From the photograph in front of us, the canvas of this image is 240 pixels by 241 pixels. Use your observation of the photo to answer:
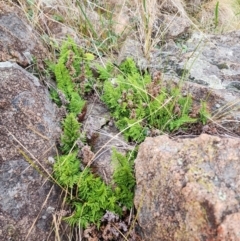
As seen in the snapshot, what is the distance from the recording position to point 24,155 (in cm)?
214

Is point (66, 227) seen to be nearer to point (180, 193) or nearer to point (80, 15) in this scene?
point (180, 193)

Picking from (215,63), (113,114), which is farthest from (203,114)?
(215,63)

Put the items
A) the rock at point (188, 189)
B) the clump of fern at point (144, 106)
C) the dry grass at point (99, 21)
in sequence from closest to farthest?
the rock at point (188, 189), the clump of fern at point (144, 106), the dry grass at point (99, 21)

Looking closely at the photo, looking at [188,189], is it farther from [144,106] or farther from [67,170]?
[144,106]

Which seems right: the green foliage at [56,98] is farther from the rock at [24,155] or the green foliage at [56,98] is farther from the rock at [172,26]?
the rock at [172,26]

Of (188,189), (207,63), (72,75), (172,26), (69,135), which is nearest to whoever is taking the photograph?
(188,189)

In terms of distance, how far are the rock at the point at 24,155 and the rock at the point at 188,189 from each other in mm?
649

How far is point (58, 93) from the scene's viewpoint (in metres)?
2.70

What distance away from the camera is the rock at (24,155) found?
6.72 ft

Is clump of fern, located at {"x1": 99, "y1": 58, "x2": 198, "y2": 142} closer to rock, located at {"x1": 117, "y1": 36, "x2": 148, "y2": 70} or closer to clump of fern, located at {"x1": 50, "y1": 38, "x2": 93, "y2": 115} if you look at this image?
clump of fern, located at {"x1": 50, "y1": 38, "x2": 93, "y2": 115}

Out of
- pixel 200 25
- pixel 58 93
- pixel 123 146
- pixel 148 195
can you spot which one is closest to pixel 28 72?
pixel 58 93

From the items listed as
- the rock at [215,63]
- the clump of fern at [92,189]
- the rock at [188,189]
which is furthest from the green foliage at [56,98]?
the rock at [215,63]

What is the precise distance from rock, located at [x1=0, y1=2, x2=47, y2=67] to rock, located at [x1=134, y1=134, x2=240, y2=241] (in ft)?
4.67

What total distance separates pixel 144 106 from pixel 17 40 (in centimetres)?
130
